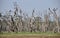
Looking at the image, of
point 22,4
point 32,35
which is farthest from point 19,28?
point 22,4

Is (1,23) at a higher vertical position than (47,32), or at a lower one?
higher

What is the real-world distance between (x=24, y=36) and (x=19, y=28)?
6.2 inches

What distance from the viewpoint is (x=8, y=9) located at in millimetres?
2389

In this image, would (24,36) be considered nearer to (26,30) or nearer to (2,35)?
(26,30)

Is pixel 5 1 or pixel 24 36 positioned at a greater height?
pixel 5 1

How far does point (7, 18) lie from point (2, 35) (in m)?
0.29

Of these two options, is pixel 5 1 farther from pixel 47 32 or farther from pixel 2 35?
pixel 47 32

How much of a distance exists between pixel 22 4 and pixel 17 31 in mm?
461

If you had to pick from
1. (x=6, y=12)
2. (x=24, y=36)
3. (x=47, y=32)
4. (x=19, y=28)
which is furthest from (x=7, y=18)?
(x=47, y=32)

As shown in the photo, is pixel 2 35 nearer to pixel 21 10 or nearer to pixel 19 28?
pixel 19 28

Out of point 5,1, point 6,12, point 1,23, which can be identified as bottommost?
point 1,23

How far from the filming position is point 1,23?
238 centimetres

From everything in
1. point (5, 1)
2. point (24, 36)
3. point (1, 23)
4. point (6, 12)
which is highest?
point (5, 1)

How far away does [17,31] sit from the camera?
7.73ft
